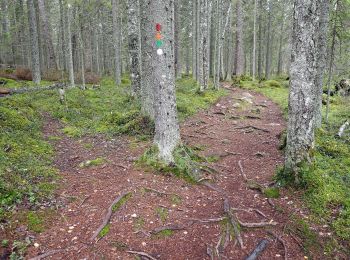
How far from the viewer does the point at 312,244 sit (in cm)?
406

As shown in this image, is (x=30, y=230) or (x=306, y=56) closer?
(x=30, y=230)

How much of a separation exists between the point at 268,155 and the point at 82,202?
501 centimetres

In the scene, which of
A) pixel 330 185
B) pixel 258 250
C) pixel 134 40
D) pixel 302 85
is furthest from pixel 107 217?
pixel 134 40

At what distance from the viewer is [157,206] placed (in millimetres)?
5023

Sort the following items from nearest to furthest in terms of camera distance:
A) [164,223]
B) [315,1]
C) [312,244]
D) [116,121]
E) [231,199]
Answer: [312,244], [164,223], [315,1], [231,199], [116,121]

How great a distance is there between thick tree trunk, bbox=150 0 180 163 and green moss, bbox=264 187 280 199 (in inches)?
81.3

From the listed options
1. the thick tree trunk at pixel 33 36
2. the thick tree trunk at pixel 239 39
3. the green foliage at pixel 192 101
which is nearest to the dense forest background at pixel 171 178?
the green foliage at pixel 192 101

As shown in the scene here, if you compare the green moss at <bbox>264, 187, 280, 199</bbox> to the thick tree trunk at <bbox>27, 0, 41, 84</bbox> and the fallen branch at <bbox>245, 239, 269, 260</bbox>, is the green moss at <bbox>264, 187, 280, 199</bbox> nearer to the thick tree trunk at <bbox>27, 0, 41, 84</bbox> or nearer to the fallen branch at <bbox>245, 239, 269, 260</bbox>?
the fallen branch at <bbox>245, 239, 269, 260</bbox>

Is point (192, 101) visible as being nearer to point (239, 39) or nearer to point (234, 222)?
point (234, 222)

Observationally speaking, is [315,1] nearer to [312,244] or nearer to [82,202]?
[312,244]

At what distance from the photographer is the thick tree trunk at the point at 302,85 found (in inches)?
197

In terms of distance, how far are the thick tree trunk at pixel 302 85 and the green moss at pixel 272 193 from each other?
432 millimetres

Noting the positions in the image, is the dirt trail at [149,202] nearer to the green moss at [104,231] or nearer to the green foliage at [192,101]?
the green moss at [104,231]

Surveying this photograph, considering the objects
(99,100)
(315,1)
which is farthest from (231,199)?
(99,100)
